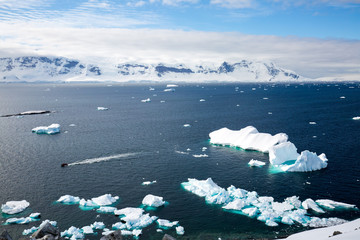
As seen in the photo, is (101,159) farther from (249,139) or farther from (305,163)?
(305,163)

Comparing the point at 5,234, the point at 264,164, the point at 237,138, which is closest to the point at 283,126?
the point at 237,138

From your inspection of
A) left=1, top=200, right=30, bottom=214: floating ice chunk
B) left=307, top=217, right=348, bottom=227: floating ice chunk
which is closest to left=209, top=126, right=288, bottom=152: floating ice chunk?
left=307, top=217, right=348, bottom=227: floating ice chunk

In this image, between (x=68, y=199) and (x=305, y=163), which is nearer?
(x=68, y=199)

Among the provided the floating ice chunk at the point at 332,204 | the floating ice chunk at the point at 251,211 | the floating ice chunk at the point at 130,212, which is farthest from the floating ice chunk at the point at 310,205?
the floating ice chunk at the point at 130,212

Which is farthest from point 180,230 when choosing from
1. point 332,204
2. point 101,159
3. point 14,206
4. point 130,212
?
point 101,159

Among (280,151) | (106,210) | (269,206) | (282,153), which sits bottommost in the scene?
(106,210)

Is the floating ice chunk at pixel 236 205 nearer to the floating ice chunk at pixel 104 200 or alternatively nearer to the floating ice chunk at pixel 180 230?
the floating ice chunk at pixel 180 230

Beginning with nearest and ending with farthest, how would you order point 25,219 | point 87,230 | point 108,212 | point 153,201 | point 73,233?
point 73,233, point 87,230, point 25,219, point 108,212, point 153,201
